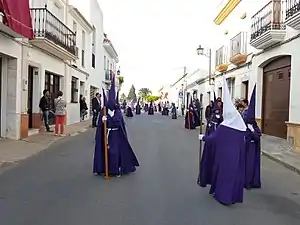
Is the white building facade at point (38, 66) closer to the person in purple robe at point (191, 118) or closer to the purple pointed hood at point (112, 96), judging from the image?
the purple pointed hood at point (112, 96)

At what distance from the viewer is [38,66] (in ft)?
57.7

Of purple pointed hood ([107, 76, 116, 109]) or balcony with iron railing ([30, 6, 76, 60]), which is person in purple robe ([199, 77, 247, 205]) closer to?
purple pointed hood ([107, 76, 116, 109])

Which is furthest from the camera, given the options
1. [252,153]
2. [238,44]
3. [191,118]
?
[191,118]

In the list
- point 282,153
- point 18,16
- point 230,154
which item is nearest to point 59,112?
point 18,16

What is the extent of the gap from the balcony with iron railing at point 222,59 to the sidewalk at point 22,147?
1378cm

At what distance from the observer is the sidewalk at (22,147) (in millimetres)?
10566

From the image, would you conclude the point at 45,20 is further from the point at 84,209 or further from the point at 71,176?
the point at 84,209

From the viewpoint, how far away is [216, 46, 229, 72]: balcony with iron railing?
27216 mm

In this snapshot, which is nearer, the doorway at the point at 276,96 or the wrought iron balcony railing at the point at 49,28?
the wrought iron balcony railing at the point at 49,28

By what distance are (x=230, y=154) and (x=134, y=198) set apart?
161 cm

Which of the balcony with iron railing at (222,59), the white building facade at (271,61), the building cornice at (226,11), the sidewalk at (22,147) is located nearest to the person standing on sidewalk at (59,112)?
the sidewalk at (22,147)

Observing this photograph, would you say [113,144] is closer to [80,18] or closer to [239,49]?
[239,49]

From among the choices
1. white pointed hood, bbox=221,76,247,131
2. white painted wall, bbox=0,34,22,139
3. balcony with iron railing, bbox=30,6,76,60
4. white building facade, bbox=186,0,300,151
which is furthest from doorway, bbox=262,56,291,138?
white pointed hood, bbox=221,76,247,131

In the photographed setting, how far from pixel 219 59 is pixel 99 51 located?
11.5 meters
